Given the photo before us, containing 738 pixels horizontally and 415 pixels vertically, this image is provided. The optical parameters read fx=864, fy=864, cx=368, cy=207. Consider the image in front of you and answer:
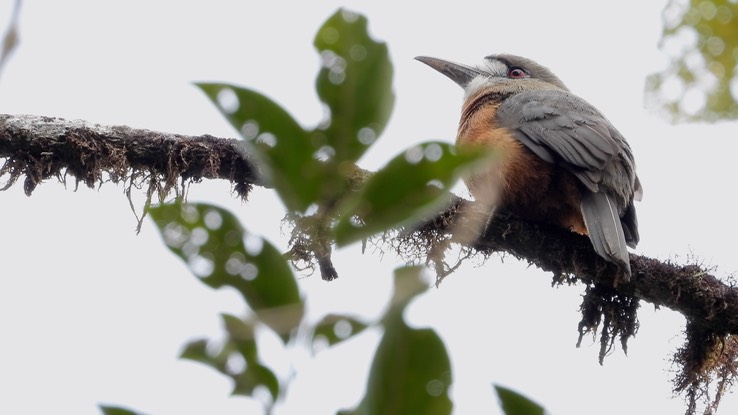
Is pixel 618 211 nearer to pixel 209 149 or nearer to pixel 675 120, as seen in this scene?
pixel 209 149

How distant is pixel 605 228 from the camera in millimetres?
3244

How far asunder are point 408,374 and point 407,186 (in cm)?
14

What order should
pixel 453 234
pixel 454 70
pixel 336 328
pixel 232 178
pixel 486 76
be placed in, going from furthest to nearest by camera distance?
pixel 454 70 < pixel 486 76 < pixel 232 178 < pixel 453 234 < pixel 336 328

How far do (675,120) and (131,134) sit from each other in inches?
101

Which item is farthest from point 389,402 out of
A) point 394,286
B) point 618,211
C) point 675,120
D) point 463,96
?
point 463,96

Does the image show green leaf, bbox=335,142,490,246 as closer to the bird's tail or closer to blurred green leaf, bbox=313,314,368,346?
blurred green leaf, bbox=313,314,368,346

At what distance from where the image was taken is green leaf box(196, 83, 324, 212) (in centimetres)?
61

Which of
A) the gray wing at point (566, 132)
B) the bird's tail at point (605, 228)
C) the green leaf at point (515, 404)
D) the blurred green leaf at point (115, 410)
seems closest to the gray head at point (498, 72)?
the gray wing at point (566, 132)

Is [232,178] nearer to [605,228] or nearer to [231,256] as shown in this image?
A: [605,228]

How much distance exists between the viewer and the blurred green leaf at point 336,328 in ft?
1.97

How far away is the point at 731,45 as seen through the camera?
1108 millimetres

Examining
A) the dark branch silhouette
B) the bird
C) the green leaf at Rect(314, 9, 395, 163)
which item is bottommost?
the green leaf at Rect(314, 9, 395, 163)

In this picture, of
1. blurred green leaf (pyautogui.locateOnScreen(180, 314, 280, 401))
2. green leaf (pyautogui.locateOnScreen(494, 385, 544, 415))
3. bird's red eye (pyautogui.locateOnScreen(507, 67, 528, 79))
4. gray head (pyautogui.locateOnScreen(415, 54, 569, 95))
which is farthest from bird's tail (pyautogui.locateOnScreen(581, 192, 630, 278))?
blurred green leaf (pyautogui.locateOnScreen(180, 314, 280, 401))

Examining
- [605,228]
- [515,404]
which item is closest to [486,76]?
[605,228]
